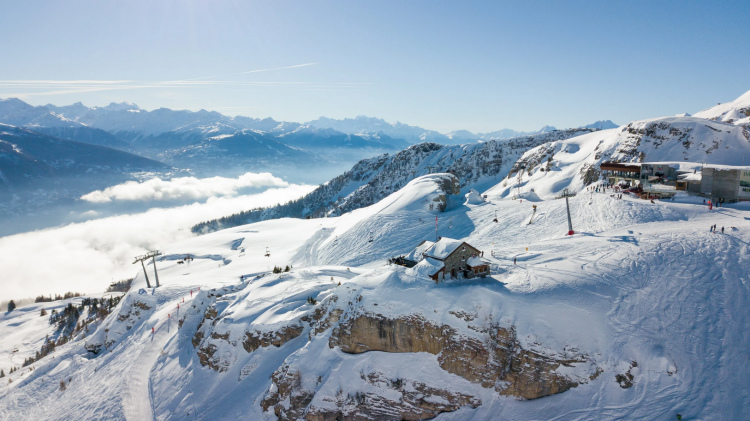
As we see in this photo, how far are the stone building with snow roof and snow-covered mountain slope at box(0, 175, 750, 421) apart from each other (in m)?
0.94

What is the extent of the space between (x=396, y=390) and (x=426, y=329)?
4564 mm

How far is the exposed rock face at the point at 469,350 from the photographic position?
72.9ft

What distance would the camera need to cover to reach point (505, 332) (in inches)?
927

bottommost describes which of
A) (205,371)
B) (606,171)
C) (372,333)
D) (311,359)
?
(205,371)

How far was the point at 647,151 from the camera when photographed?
7569cm

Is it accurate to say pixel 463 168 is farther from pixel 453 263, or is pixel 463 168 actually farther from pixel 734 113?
pixel 453 263

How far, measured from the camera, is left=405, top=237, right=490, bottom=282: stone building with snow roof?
28.3 meters

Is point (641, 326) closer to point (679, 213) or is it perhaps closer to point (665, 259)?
point (665, 259)

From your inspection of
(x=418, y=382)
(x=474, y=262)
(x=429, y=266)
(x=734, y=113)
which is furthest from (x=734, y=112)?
(x=418, y=382)

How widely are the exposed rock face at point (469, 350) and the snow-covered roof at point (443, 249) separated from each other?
20.9 feet

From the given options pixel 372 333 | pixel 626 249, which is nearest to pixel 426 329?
pixel 372 333

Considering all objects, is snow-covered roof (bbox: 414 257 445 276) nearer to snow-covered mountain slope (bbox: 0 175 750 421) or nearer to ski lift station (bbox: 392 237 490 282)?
ski lift station (bbox: 392 237 490 282)

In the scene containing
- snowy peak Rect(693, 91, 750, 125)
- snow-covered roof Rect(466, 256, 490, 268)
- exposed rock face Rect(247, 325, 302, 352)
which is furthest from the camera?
snowy peak Rect(693, 91, 750, 125)

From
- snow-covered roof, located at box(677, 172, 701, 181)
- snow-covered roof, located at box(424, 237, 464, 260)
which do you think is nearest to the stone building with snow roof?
snow-covered roof, located at box(424, 237, 464, 260)
